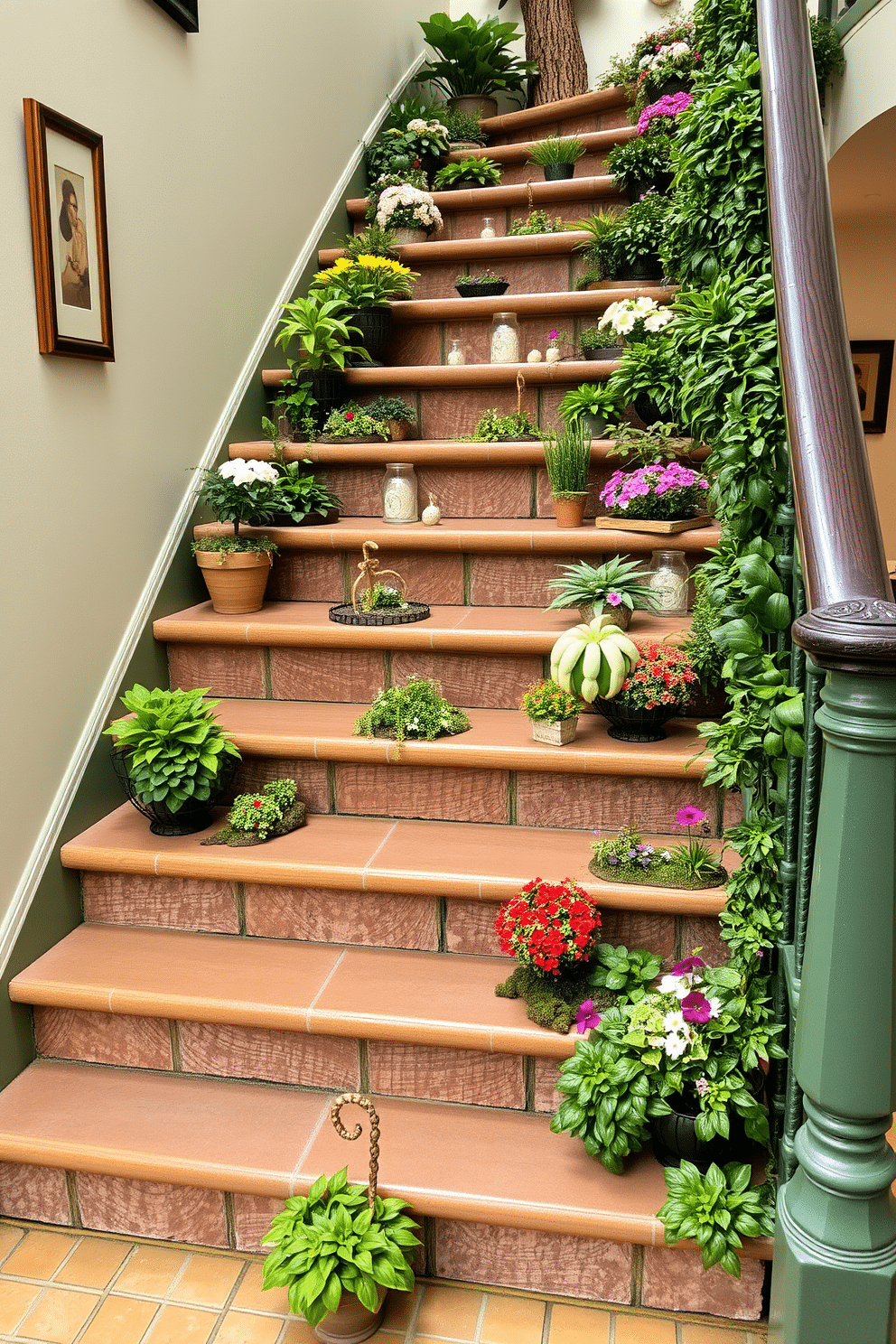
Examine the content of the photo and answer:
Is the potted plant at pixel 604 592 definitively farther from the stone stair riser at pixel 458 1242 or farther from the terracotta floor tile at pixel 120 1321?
the terracotta floor tile at pixel 120 1321

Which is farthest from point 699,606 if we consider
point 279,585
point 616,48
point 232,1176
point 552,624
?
point 616,48

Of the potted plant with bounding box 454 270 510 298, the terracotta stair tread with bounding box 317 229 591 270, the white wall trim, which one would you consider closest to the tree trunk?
the terracotta stair tread with bounding box 317 229 591 270

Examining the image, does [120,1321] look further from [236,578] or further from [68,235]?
[68,235]

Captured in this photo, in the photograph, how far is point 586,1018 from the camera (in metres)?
1.78

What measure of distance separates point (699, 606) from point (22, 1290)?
1.83m

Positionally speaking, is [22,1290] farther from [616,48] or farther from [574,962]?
[616,48]

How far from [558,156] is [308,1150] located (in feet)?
12.3

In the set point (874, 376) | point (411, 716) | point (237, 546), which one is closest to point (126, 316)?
point (237, 546)

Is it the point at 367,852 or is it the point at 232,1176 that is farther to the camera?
the point at 367,852

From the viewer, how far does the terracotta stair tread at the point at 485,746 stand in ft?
6.91

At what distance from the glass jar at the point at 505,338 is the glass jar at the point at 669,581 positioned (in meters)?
1.10

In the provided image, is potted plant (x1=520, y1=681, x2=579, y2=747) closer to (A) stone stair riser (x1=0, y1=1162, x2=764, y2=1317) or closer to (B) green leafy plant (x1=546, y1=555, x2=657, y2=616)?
(B) green leafy plant (x1=546, y1=555, x2=657, y2=616)

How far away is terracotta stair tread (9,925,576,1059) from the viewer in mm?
1830

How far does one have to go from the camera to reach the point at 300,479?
290 cm
